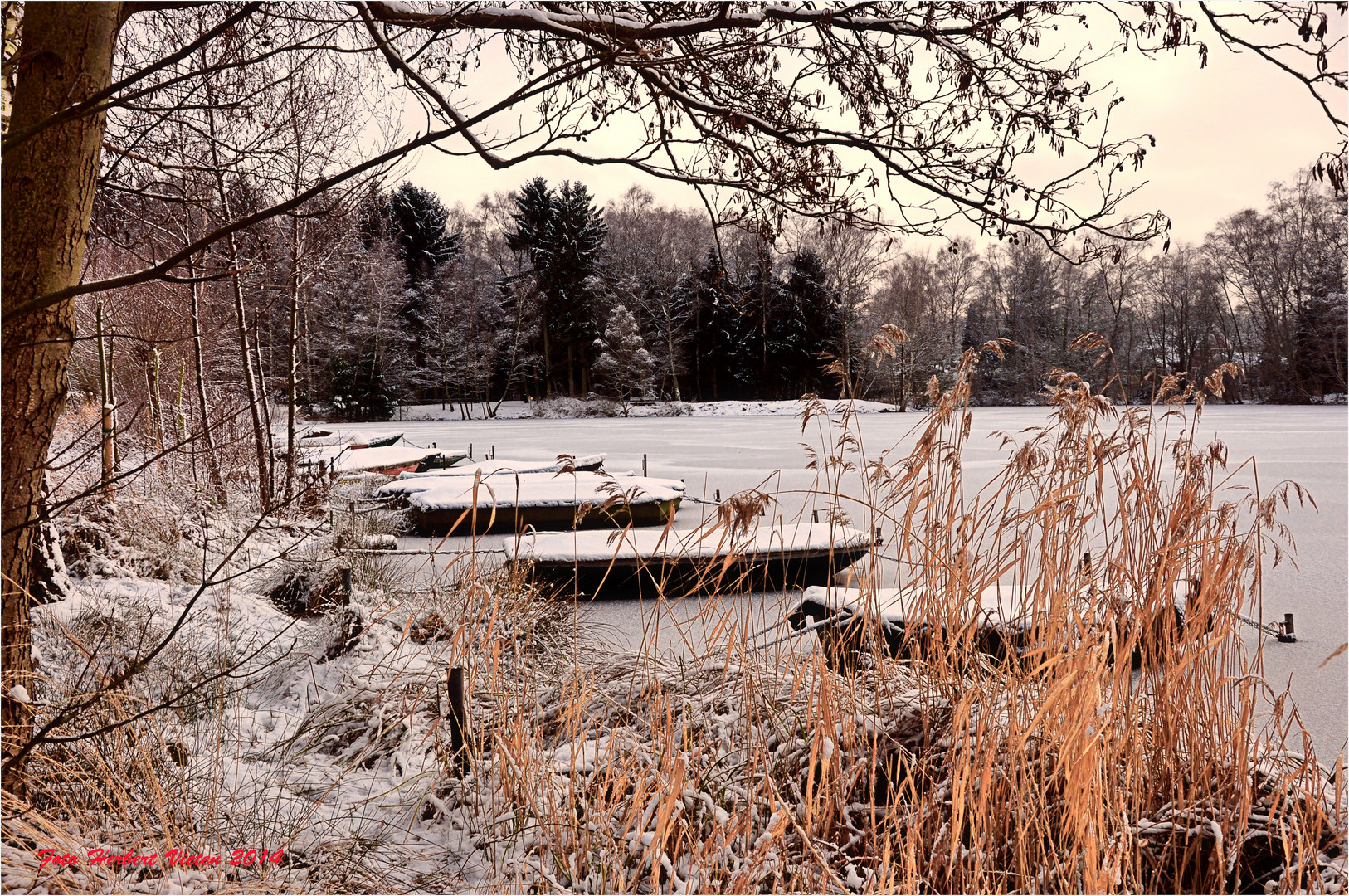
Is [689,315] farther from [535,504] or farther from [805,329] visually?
[535,504]

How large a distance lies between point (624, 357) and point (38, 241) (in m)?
25.2

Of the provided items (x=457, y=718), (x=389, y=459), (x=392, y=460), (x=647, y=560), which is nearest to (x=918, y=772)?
(x=457, y=718)

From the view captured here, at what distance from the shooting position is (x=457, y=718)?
221 centimetres

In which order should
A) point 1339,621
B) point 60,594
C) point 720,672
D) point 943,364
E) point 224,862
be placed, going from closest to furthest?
point 224,862 → point 720,672 → point 60,594 → point 1339,621 → point 943,364

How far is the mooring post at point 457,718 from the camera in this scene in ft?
7.13

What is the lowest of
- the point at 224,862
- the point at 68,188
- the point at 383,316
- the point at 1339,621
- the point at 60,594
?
the point at 1339,621

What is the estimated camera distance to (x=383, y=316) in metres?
25.4

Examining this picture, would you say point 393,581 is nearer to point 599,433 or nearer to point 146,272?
point 146,272

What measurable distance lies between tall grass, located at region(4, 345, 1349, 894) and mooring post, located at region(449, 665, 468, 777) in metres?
0.03

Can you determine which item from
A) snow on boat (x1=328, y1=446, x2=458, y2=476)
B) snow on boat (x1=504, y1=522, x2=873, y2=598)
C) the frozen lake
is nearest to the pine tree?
the frozen lake

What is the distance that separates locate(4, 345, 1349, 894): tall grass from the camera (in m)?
1.69

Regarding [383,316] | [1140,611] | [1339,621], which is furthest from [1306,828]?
[383,316]

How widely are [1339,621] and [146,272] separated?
18.5 ft

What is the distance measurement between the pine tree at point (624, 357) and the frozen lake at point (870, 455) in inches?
91.9
